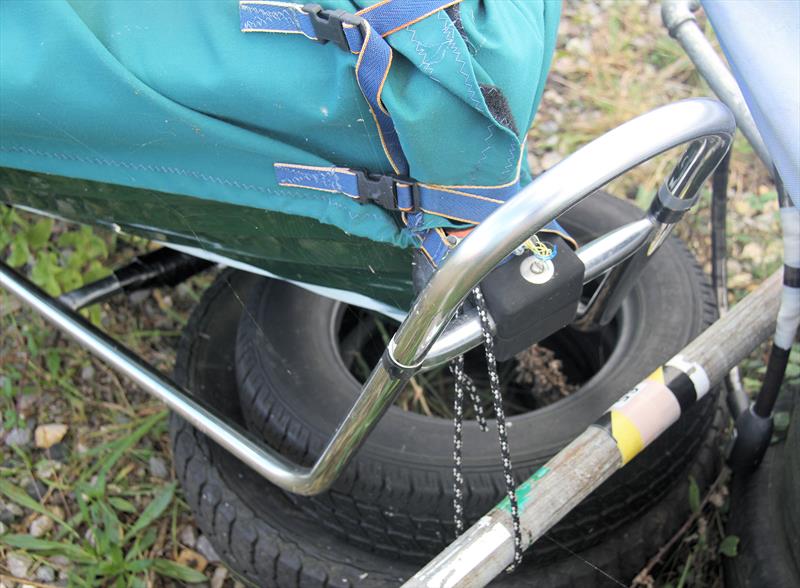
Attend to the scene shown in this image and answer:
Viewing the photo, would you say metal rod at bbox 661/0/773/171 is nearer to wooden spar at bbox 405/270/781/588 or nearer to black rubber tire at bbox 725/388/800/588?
wooden spar at bbox 405/270/781/588

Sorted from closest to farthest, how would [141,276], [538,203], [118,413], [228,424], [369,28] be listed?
1. [538,203]
2. [369,28]
3. [228,424]
4. [141,276]
5. [118,413]

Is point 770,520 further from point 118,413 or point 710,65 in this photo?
point 118,413

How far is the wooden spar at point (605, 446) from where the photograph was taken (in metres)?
0.90

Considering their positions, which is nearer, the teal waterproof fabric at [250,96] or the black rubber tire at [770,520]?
the teal waterproof fabric at [250,96]

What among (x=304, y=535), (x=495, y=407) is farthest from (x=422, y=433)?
(x=495, y=407)

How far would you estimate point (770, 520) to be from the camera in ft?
4.14

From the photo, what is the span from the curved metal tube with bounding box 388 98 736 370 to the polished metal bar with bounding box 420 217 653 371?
8cm

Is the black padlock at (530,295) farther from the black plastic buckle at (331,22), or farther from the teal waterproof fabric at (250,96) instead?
the black plastic buckle at (331,22)

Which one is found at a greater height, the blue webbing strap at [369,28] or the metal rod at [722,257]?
the blue webbing strap at [369,28]

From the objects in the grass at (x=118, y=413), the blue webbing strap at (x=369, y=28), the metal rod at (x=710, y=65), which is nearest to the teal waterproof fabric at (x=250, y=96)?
the blue webbing strap at (x=369, y=28)

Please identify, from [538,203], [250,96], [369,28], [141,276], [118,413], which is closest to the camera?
[538,203]

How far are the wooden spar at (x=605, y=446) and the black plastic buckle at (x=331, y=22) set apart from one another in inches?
21.1

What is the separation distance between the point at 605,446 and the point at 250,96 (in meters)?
0.59

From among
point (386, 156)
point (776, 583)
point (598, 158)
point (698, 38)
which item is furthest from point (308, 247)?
point (776, 583)
